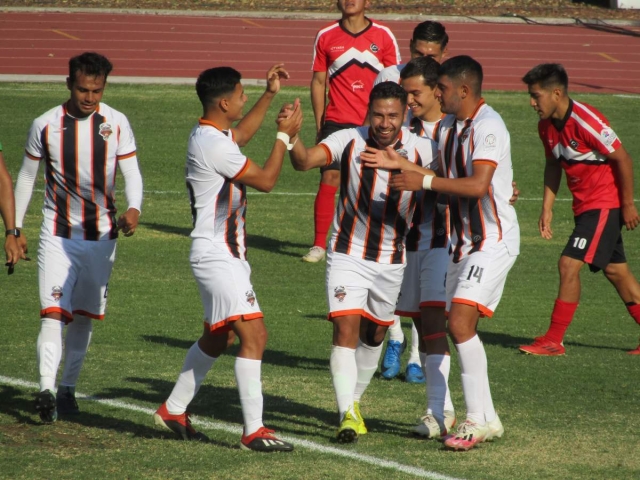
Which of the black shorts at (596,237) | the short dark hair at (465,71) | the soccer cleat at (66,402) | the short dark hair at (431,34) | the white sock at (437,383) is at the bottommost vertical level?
the soccer cleat at (66,402)

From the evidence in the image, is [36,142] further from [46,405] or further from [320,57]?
[320,57]

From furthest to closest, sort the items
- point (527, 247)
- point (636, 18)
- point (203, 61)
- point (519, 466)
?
point (636, 18) < point (203, 61) < point (527, 247) < point (519, 466)

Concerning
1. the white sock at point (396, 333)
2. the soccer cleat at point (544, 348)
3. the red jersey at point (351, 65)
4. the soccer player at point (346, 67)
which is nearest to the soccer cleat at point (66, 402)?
the white sock at point (396, 333)

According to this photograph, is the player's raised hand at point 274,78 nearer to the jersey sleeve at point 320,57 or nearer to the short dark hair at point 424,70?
the short dark hair at point 424,70

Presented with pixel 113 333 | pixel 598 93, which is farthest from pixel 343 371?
pixel 598 93

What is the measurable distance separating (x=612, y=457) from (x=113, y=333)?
4.41 meters

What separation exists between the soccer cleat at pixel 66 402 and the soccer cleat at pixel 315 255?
216 inches

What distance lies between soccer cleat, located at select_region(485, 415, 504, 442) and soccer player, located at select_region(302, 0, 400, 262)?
19.0ft

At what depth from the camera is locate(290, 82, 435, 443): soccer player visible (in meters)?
6.32

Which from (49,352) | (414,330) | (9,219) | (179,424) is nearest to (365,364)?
(414,330)

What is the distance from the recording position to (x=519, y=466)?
19.2 feet

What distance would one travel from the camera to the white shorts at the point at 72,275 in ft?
21.5

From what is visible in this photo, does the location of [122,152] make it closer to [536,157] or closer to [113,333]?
[113,333]

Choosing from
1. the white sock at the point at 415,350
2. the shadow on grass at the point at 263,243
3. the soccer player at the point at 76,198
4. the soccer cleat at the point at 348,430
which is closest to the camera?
the soccer cleat at the point at 348,430
